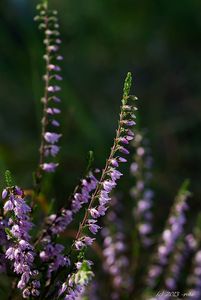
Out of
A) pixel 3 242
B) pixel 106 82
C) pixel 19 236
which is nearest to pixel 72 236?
pixel 3 242

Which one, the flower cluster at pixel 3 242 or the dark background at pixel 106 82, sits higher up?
the dark background at pixel 106 82

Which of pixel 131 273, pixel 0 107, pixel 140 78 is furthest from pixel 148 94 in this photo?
pixel 131 273

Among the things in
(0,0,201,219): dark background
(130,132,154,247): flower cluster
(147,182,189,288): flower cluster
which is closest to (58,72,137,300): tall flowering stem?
(147,182,189,288): flower cluster

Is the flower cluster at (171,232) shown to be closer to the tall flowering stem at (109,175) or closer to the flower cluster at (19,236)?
the tall flowering stem at (109,175)

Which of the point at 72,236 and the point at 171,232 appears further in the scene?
the point at 171,232

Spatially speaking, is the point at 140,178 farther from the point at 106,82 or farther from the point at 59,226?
the point at 106,82

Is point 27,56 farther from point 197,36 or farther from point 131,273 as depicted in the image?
point 131,273

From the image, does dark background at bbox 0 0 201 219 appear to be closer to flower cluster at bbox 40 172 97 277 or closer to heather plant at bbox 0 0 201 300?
heather plant at bbox 0 0 201 300

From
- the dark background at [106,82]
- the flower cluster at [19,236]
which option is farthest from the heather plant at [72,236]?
the dark background at [106,82]

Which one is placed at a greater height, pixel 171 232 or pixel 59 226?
pixel 59 226

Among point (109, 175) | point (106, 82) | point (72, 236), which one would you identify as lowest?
point (72, 236)
